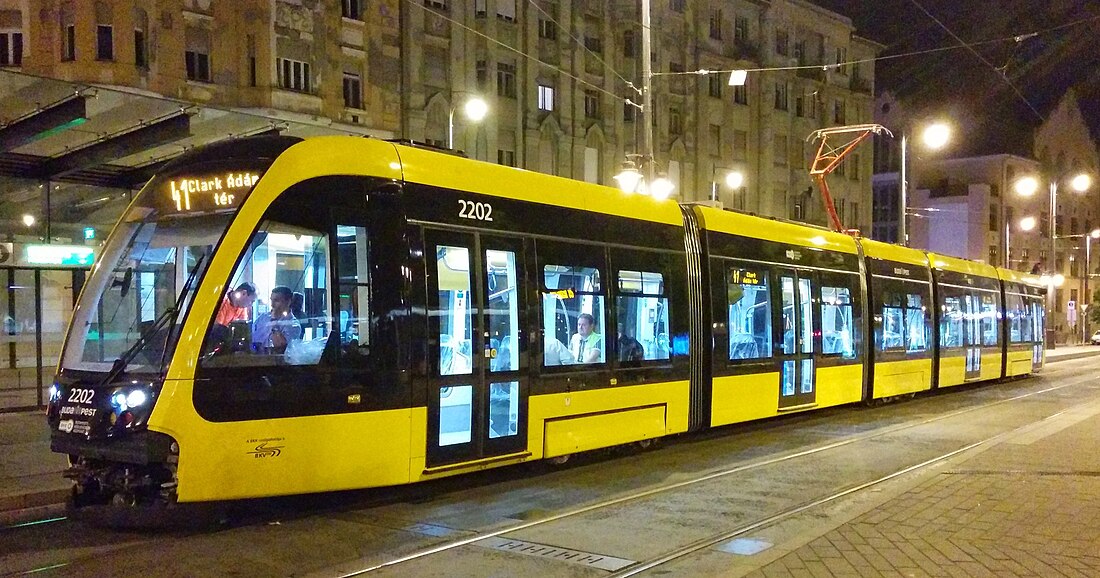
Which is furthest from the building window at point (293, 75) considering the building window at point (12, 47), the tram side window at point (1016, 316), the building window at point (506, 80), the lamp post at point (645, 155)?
the tram side window at point (1016, 316)

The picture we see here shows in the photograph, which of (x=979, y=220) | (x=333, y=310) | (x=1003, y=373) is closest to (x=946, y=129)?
(x=1003, y=373)

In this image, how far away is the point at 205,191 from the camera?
796cm

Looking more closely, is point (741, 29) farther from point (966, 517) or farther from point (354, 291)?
point (354, 291)

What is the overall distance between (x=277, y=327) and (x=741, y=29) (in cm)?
4156

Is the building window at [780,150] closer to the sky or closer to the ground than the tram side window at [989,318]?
closer to the sky

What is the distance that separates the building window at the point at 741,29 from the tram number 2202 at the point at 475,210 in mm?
38500

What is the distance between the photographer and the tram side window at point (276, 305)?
745 cm

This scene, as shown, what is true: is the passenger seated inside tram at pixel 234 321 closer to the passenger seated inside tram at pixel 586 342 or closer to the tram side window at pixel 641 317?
the passenger seated inside tram at pixel 586 342

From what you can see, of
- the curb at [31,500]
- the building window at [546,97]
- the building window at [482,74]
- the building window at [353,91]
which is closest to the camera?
the curb at [31,500]

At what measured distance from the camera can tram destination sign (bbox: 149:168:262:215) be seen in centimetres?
780

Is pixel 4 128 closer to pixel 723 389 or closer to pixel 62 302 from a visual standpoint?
pixel 62 302

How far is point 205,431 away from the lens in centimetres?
726

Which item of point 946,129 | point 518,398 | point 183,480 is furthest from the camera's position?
point 946,129

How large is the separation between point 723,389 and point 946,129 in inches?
655
